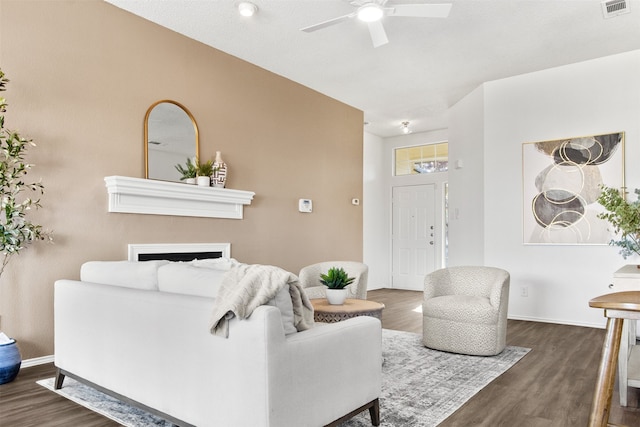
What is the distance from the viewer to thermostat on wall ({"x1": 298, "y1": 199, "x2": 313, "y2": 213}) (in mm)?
5602

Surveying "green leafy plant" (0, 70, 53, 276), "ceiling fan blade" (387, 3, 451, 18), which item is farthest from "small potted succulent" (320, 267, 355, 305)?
"green leafy plant" (0, 70, 53, 276)

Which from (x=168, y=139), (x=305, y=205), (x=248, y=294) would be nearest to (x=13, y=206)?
(x=168, y=139)

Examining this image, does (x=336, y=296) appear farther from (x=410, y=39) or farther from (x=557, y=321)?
(x=557, y=321)

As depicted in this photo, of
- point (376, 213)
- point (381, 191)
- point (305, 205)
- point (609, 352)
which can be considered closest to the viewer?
point (609, 352)

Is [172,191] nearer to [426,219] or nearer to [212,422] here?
[212,422]

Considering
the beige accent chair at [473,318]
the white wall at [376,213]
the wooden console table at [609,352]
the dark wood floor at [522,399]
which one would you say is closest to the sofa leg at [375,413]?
the dark wood floor at [522,399]

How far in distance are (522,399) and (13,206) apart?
11.6ft

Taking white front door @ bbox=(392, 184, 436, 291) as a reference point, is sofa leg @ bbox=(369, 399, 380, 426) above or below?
below

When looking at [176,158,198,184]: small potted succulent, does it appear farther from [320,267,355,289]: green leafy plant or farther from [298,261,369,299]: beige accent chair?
[320,267,355,289]: green leafy plant

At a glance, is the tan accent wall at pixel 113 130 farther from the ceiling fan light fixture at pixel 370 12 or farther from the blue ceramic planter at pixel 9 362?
the ceiling fan light fixture at pixel 370 12

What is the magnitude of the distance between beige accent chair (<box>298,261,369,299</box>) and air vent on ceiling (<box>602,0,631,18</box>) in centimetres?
314

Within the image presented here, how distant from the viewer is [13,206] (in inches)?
116

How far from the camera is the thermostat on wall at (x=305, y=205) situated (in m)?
5.60

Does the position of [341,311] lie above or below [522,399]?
above
